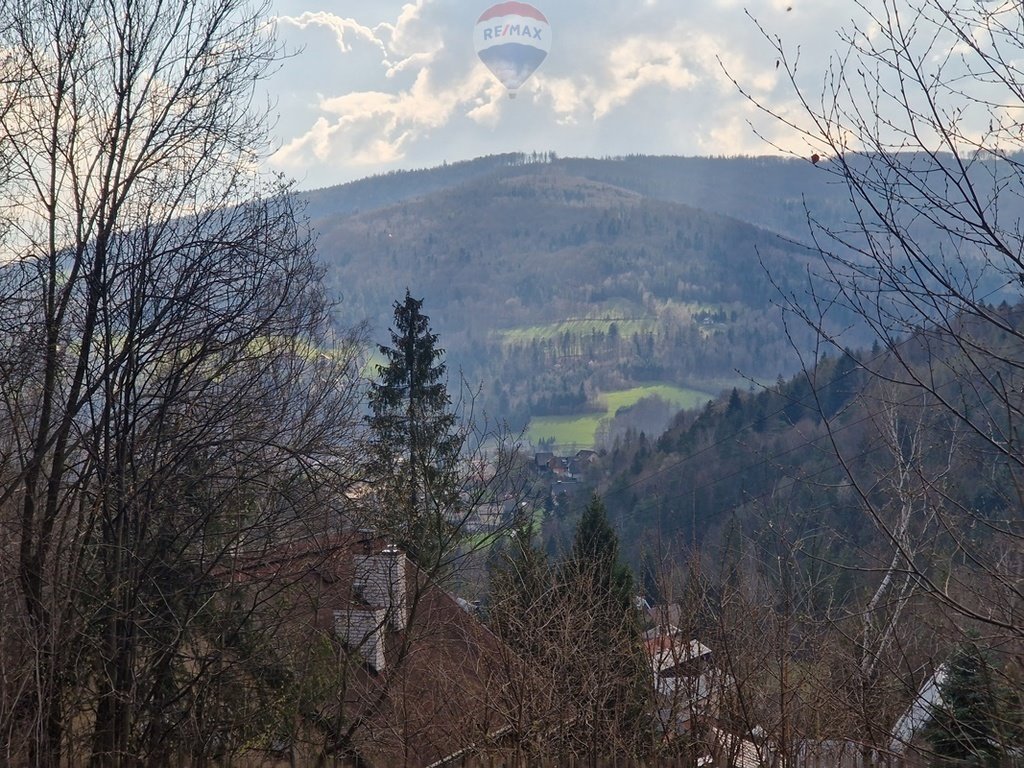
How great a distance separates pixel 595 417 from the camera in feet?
360

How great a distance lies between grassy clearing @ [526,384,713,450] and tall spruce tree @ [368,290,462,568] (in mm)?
70538

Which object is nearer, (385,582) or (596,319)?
(385,582)

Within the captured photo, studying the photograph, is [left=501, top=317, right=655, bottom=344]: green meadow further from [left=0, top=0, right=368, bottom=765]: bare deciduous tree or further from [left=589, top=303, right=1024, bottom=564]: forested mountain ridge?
[left=0, top=0, right=368, bottom=765]: bare deciduous tree

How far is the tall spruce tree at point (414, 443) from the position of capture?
1134cm

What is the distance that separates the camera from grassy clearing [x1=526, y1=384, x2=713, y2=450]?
99.2 m

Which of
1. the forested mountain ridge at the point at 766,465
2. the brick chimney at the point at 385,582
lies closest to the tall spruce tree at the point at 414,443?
the brick chimney at the point at 385,582

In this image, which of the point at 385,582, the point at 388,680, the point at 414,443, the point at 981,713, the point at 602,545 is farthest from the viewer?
the point at 602,545

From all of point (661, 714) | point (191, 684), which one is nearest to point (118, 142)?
point (191, 684)

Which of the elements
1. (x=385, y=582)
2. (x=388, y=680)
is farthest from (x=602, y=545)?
(x=388, y=680)

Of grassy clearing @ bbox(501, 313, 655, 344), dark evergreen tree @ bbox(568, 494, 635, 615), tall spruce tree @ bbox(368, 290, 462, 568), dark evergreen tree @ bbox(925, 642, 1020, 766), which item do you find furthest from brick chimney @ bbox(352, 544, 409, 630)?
grassy clearing @ bbox(501, 313, 655, 344)

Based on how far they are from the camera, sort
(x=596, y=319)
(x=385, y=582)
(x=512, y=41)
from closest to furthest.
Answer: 1. (x=385, y=582)
2. (x=512, y=41)
3. (x=596, y=319)

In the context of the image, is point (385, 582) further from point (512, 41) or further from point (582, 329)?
point (582, 329)

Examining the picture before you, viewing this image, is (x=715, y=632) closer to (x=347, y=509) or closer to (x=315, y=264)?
(x=347, y=509)

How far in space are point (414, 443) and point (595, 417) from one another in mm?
94162
